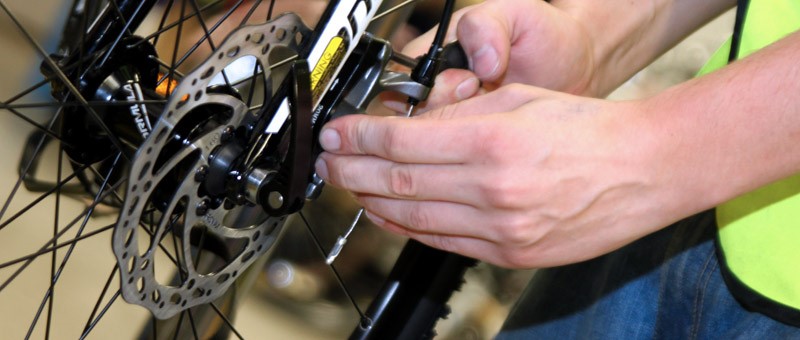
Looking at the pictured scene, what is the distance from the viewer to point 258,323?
1152 millimetres

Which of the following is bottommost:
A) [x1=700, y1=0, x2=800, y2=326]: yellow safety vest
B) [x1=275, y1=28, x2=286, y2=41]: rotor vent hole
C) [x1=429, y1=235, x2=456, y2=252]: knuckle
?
[x1=700, y1=0, x2=800, y2=326]: yellow safety vest

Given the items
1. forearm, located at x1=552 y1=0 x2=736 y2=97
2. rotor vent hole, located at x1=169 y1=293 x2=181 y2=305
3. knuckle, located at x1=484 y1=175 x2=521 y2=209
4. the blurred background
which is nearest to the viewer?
knuckle, located at x1=484 y1=175 x2=521 y2=209

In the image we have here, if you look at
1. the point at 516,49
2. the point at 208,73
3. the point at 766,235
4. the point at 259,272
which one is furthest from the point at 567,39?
the point at 259,272

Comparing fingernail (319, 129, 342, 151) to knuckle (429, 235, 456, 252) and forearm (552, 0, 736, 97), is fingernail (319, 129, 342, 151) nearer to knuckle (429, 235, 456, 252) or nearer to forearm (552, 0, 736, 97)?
knuckle (429, 235, 456, 252)

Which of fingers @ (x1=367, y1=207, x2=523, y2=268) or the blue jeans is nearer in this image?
fingers @ (x1=367, y1=207, x2=523, y2=268)

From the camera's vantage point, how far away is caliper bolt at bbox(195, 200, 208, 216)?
0.56 meters

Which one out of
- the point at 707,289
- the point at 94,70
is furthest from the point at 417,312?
the point at 94,70

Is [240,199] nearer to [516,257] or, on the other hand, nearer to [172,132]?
[172,132]

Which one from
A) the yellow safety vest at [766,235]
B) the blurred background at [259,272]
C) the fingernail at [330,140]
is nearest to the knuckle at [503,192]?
the fingernail at [330,140]

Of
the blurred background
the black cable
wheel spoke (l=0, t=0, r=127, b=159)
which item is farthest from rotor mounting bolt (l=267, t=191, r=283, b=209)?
the blurred background

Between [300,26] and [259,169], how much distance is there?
0.09 metres

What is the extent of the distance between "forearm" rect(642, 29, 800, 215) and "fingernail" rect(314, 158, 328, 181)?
0.19 m

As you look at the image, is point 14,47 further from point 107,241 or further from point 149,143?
point 149,143

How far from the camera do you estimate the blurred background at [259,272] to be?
1093mm
